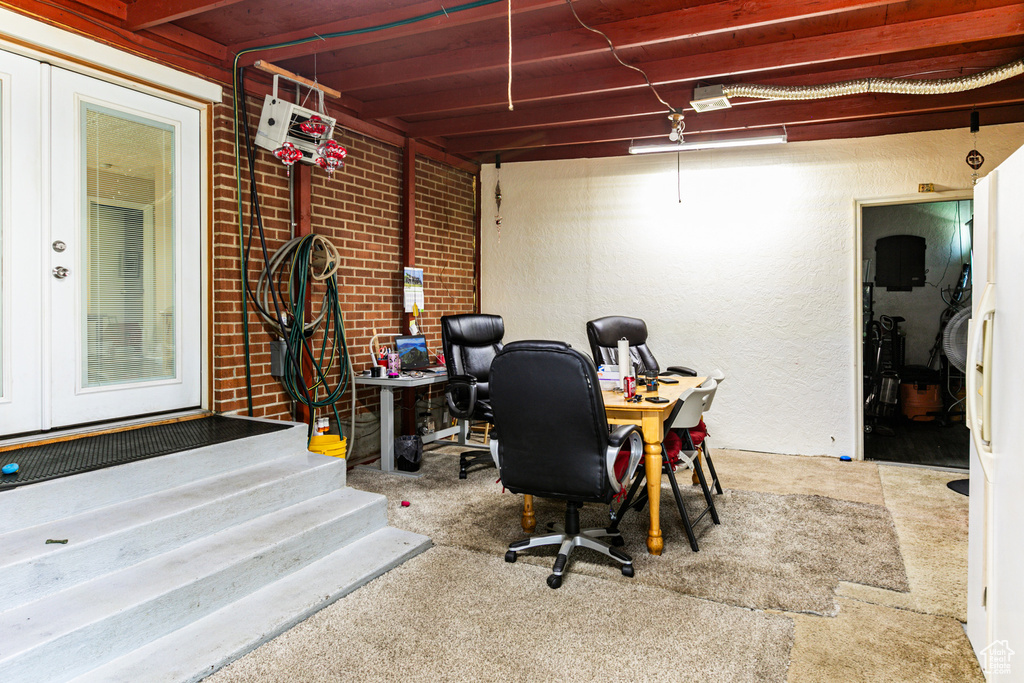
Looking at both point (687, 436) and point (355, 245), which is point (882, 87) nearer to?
point (687, 436)

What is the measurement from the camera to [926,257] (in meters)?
6.94

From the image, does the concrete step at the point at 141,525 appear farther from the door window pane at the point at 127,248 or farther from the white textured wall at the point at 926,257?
the white textured wall at the point at 926,257

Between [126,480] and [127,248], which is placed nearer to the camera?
[126,480]

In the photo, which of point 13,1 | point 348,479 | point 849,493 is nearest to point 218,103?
point 13,1

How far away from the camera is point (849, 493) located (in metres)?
3.96

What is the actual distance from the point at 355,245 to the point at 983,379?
12.9ft

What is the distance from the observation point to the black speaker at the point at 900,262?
6.62 metres

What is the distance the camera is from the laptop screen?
4.87 metres

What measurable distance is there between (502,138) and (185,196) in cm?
286

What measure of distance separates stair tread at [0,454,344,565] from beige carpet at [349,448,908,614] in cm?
77

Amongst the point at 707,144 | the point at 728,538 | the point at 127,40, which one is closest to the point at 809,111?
the point at 707,144

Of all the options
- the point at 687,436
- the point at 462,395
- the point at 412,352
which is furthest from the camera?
the point at 412,352

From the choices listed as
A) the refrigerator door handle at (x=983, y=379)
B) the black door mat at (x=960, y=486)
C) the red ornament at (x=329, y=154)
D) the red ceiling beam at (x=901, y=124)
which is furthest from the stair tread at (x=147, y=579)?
the red ceiling beam at (x=901, y=124)

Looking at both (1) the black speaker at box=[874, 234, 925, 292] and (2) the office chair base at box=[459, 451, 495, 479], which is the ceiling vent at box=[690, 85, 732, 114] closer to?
(2) the office chair base at box=[459, 451, 495, 479]
